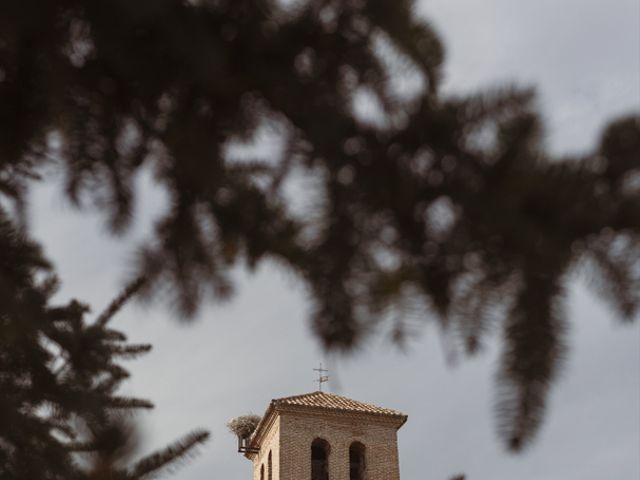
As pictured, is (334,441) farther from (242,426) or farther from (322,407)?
(242,426)

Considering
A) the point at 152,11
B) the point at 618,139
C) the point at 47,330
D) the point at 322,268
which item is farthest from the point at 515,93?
the point at 47,330

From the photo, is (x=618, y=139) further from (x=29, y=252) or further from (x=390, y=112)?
(x=29, y=252)

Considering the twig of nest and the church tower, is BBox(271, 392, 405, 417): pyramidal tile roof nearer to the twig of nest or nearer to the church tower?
the church tower

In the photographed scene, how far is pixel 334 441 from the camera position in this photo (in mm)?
26953

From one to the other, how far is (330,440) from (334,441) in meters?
0.14

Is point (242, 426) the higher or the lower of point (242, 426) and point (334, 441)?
the higher

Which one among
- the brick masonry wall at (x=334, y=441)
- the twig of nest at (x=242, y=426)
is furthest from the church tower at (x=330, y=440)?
the twig of nest at (x=242, y=426)

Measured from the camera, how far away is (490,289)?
1.43m

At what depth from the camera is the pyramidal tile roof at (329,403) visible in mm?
27078

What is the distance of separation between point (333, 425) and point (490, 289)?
26652mm

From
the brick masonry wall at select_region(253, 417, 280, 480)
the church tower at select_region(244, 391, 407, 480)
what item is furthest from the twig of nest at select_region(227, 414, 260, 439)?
the church tower at select_region(244, 391, 407, 480)

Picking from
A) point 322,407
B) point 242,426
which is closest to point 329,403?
point 322,407

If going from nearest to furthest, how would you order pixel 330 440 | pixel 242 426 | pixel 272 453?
pixel 330 440, pixel 272 453, pixel 242 426

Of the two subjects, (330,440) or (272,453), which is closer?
(330,440)
